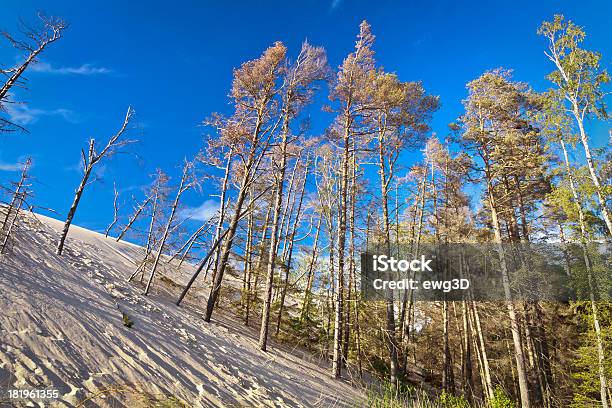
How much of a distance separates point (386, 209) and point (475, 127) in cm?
462

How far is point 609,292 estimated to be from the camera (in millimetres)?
11844

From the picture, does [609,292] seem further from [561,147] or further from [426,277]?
[426,277]

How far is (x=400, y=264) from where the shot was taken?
51.9 ft

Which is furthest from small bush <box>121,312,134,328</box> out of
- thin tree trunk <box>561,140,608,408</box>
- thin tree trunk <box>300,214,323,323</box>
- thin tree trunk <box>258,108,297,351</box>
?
thin tree trunk <box>561,140,608,408</box>

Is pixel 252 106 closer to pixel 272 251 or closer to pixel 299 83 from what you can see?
pixel 299 83

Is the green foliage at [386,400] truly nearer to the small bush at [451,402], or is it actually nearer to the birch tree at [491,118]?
the small bush at [451,402]

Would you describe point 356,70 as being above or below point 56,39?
above

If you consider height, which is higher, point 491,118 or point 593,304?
point 491,118

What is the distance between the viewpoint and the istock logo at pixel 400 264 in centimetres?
1351

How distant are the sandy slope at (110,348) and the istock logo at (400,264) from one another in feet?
16.4

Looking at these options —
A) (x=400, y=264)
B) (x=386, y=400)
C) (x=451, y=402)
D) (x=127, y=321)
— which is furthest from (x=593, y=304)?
(x=127, y=321)

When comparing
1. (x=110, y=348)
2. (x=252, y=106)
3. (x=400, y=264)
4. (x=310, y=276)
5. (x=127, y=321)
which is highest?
(x=252, y=106)

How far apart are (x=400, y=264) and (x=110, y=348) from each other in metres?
13.3

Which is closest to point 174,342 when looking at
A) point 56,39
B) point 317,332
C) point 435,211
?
point 56,39
